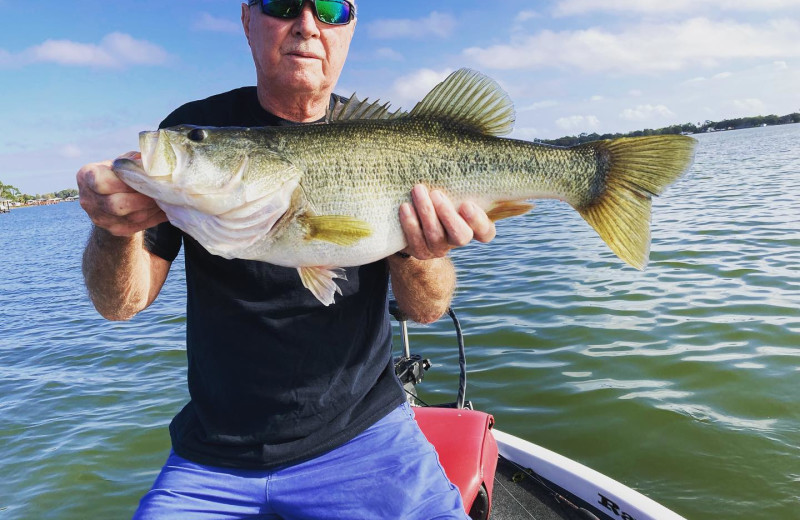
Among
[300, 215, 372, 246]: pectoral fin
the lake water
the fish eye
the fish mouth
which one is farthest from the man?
the lake water

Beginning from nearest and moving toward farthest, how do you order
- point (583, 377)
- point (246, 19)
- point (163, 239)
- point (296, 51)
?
point (163, 239) < point (296, 51) < point (246, 19) < point (583, 377)

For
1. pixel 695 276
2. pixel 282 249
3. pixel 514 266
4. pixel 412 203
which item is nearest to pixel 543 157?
pixel 412 203

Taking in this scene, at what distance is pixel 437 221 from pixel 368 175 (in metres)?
0.38

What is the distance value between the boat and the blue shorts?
50cm

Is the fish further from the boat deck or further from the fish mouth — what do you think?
the boat deck

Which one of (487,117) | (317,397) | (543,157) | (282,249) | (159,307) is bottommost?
(159,307)

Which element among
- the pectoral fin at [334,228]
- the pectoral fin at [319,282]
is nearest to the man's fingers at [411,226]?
the pectoral fin at [334,228]

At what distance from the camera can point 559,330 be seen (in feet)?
28.0

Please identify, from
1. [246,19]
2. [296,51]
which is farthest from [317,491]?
[246,19]

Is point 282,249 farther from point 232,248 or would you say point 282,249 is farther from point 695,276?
point 695,276

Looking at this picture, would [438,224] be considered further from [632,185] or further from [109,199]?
[109,199]

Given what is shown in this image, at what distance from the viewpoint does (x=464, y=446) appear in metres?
3.38

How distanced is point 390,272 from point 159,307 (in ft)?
40.3

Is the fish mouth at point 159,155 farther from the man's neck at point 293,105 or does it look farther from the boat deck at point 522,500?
the boat deck at point 522,500
